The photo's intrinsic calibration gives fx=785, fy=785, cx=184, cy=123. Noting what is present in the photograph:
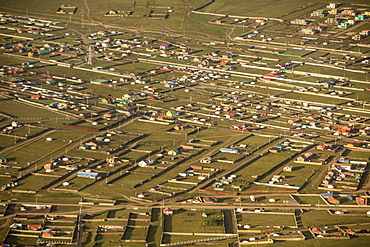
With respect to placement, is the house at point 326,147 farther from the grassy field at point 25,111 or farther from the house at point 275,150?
the grassy field at point 25,111

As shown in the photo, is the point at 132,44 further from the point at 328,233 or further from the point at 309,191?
the point at 328,233

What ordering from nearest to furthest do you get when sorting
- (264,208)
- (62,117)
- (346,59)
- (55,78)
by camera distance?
(264,208), (62,117), (55,78), (346,59)

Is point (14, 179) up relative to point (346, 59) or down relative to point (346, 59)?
down

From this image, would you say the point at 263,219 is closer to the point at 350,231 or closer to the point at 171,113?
the point at 350,231

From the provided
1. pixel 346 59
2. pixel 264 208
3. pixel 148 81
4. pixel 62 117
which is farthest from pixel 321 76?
pixel 264 208

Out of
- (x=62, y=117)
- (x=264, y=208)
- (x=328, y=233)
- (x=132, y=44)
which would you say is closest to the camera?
(x=328, y=233)

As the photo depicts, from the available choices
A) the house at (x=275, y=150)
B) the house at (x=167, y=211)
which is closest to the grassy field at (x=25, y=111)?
the house at (x=275, y=150)

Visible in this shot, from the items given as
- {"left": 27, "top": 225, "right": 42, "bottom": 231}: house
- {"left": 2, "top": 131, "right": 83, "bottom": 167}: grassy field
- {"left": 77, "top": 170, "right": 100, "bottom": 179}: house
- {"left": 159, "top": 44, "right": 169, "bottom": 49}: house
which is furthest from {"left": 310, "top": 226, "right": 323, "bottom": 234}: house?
{"left": 159, "top": 44, "right": 169, "bottom": 49}: house

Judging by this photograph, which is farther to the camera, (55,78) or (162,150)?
(55,78)

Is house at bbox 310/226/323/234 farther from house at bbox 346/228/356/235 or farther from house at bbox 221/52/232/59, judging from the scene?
house at bbox 221/52/232/59

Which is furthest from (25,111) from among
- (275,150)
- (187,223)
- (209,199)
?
(187,223)

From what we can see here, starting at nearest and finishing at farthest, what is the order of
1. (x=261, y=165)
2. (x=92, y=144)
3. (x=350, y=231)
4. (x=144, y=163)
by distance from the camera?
(x=350, y=231) < (x=144, y=163) < (x=261, y=165) < (x=92, y=144)
